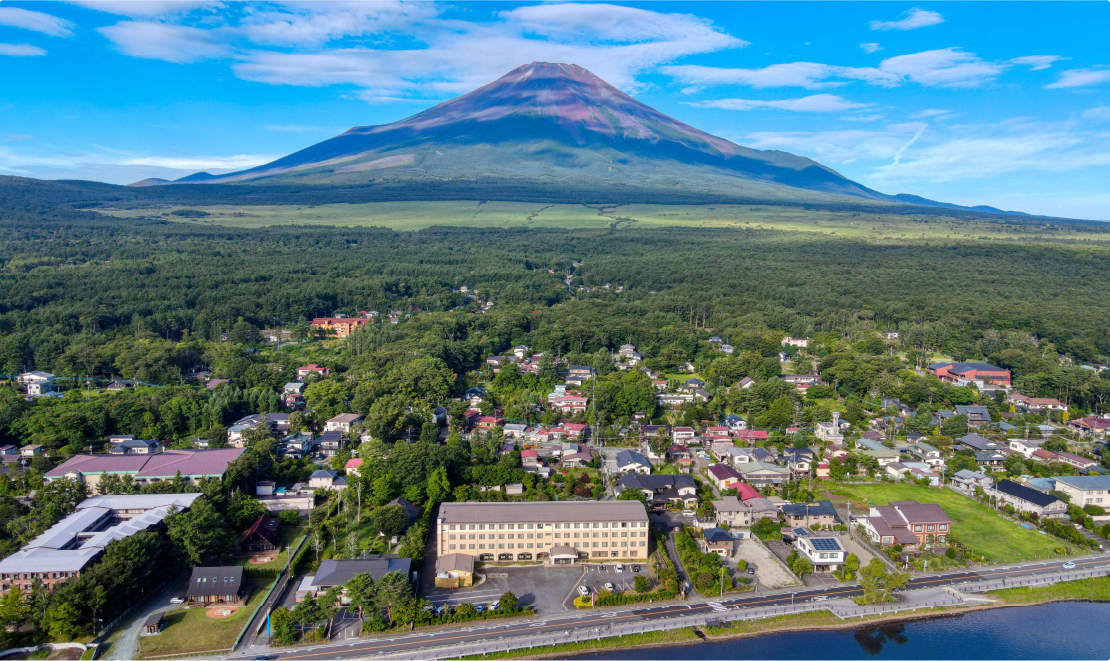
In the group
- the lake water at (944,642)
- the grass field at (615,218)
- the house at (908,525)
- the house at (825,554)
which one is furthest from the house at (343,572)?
the grass field at (615,218)

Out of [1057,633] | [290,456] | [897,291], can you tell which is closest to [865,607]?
[1057,633]

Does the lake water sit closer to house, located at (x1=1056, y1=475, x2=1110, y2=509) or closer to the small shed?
house, located at (x1=1056, y1=475, x2=1110, y2=509)

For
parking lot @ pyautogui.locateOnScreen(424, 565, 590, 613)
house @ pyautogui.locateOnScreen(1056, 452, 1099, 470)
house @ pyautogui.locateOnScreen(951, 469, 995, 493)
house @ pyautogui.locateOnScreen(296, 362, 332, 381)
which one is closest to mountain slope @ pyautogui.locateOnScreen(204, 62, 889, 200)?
house @ pyautogui.locateOnScreen(296, 362, 332, 381)

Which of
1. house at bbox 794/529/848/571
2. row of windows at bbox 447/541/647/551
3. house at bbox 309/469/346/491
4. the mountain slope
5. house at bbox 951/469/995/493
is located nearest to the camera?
house at bbox 794/529/848/571

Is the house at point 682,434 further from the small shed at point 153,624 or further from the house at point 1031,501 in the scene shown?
the small shed at point 153,624

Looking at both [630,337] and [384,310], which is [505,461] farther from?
[384,310]
